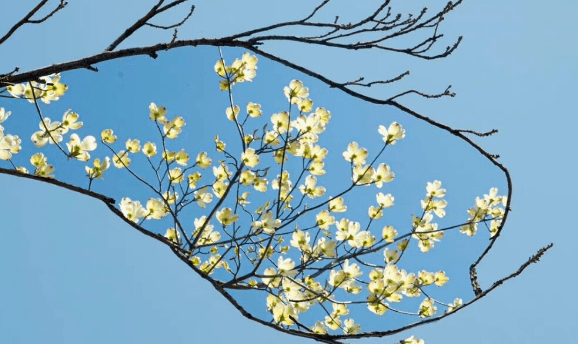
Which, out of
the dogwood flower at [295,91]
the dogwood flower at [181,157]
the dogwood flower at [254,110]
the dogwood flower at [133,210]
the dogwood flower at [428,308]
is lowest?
the dogwood flower at [428,308]

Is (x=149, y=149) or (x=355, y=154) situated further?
(x=149, y=149)

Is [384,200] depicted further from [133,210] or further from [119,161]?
[119,161]

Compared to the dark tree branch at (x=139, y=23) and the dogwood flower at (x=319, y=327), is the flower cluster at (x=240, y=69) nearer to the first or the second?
the dark tree branch at (x=139, y=23)

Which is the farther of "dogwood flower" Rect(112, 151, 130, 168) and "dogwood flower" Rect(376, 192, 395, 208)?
"dogwood flower" Rect(112, 151, 130, 168)

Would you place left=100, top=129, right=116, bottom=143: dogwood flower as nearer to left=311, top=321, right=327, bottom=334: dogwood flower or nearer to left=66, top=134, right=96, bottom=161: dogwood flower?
left=66, top=134, right=96, bottom=161: dogwood flower

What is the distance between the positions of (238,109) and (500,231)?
1.16 m

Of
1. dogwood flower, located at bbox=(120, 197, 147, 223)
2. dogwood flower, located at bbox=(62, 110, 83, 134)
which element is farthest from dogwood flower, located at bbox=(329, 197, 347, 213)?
dogwood flower, located at bbox=(62, 110, 83, 134)

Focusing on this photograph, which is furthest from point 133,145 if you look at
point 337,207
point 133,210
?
point 337,207

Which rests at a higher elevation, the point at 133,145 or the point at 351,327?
the point at 133,145

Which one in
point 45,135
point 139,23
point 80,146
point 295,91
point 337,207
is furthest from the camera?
point 337,207

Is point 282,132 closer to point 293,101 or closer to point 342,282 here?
point 293,101

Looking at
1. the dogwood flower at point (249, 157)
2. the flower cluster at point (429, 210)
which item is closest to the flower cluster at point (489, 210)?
the flower cluster at point (429, 210)

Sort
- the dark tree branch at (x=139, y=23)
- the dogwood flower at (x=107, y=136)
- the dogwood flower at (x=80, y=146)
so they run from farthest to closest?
the dogwood flower at (x=107, y=136) → the dogwood flower at (x=80, y=146) → the dark tree branch at (x=139, y=23)

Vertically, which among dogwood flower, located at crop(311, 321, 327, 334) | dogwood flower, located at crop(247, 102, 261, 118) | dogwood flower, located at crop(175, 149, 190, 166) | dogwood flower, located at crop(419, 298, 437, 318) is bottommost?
dogwood flower, located at crop(311, 321, 327, 334)
